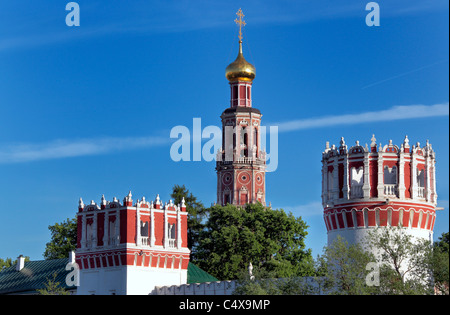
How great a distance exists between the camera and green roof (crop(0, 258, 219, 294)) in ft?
302

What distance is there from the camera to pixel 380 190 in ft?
212

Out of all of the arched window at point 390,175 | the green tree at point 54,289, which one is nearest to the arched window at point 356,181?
the arched window at point 390,175

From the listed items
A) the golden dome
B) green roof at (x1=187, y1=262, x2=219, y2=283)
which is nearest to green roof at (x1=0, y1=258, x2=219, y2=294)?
green roof at (x1=187, y1=262, x2=219, y2=283)

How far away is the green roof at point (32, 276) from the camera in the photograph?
92.3 metres

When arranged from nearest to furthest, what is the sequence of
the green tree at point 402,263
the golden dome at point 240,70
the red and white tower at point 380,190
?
the green tree at point 402,263
the red and white tower at point 380,190
the golden dome at point 240,70

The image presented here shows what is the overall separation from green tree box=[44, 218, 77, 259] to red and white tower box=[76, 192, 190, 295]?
102 feet

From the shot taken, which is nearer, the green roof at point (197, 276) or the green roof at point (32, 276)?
the green roof at point (197, 276)

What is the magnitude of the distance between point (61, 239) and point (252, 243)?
83.8 ft

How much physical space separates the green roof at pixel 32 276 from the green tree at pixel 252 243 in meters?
7.07

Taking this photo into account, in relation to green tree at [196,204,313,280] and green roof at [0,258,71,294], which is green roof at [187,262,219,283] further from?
green roof at [0,258,71,294]

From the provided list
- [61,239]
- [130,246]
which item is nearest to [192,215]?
[61,239]

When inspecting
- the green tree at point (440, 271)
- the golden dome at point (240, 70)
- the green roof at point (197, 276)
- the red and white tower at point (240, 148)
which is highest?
the golden dome at point (240, 70)

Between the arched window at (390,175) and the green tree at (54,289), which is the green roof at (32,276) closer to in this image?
the green tree at (54,289)
